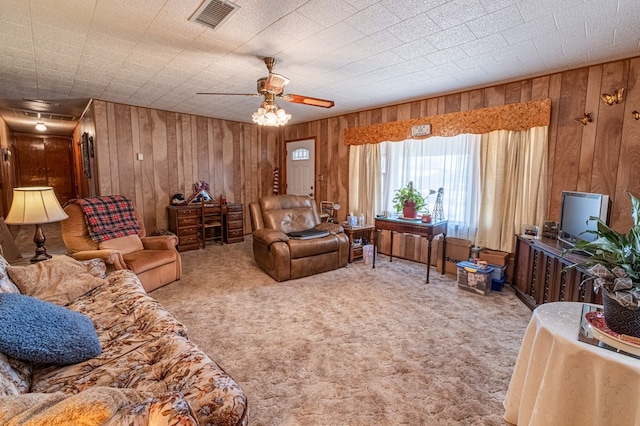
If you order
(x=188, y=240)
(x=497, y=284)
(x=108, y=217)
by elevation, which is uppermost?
(x=108, y=217)

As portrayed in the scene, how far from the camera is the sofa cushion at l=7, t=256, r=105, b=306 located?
6.46 ft

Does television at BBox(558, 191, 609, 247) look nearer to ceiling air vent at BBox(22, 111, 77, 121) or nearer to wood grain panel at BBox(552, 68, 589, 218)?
wood grain panel at BBox(552, 68, 589, 218)

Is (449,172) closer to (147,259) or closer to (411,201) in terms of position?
(411,201)

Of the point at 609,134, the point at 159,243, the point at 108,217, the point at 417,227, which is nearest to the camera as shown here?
the point at 609,134

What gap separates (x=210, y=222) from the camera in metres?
5.70

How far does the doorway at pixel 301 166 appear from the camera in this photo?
618 cm

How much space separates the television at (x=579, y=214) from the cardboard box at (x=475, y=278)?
78 cm

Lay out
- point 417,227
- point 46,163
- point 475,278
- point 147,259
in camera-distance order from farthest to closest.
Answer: point 46,163 → point 417,227 → point 475,278 → point 147,259

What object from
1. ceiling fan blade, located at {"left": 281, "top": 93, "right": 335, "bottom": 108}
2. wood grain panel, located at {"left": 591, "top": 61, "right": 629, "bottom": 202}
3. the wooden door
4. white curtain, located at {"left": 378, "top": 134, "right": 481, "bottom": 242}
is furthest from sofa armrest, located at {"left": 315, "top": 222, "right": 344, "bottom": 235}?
the wooden door

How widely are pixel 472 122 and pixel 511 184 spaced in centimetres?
90

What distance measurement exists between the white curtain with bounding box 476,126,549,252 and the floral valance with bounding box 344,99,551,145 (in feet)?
0.31

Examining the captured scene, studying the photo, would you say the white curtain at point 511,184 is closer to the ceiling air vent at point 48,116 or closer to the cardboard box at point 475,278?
the cardboard box at point 475,278

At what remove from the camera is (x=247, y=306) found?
3.04 m

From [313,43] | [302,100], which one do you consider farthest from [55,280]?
[313,43]
